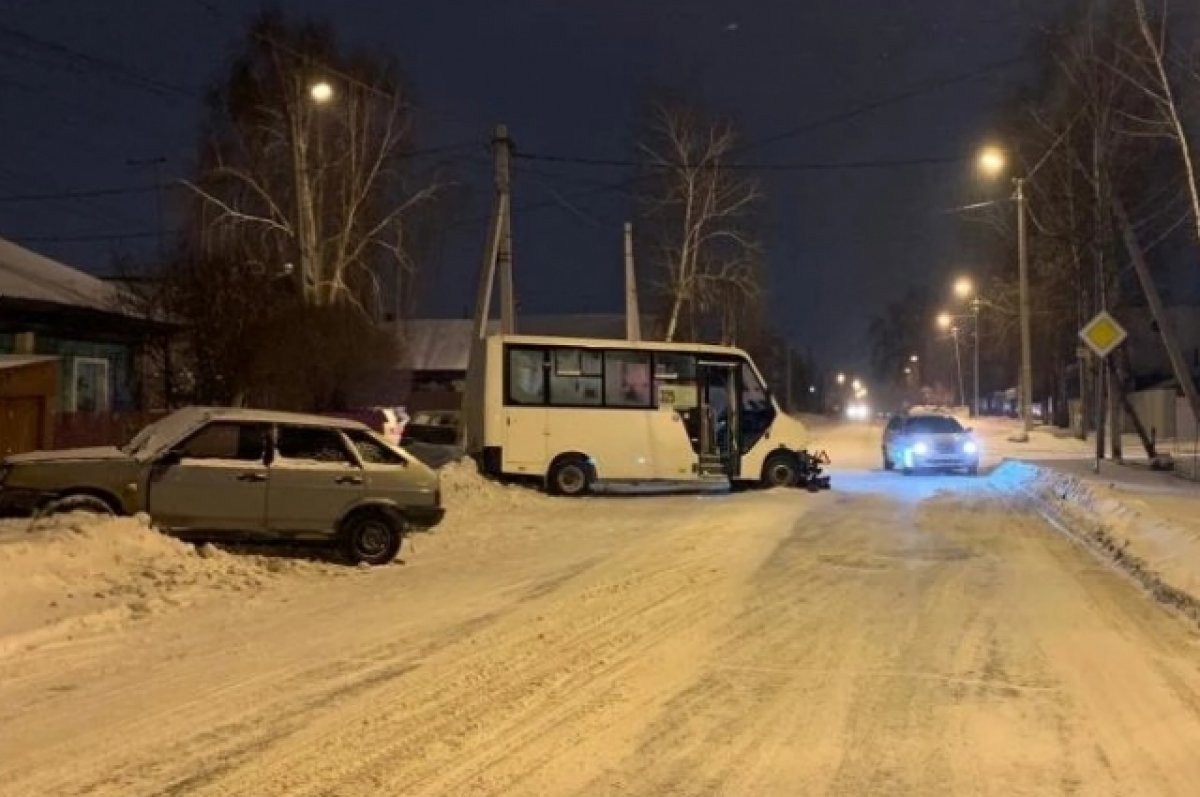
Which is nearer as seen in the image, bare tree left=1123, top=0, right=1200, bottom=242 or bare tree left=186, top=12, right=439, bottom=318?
bare tree left=1123, top=0, right=1200, bottom=242

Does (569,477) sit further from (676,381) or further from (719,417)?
(719,417)

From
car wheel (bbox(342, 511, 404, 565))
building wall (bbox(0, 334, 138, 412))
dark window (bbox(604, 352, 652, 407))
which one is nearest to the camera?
car wheel (bbox(342, 511, 404, 565))

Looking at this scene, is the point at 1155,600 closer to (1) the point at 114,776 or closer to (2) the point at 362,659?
(2) the point at 362,659

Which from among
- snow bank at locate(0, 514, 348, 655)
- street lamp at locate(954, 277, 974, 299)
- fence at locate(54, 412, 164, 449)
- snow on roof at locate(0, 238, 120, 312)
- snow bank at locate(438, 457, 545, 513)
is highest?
street lamp at locate(954, 277, 974, 299)

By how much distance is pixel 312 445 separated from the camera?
13.6 meters

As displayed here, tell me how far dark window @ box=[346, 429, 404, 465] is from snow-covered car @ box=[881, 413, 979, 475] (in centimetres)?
1967

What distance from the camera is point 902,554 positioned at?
49.5 feet

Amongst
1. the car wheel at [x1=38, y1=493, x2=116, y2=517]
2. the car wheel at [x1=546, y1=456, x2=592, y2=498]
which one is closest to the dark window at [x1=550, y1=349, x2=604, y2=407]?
the car wheel at [x1=546, y1=456, x2=592, y2=498]

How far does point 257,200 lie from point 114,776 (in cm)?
3539

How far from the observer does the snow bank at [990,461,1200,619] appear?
40.2ft

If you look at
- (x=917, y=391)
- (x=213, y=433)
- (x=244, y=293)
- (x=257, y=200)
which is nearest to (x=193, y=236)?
(x=257, y=200)

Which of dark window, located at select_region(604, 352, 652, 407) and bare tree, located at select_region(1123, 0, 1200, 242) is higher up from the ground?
bare tree, located at select_region(1123, 0, 1200, 242)

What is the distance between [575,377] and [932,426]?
464 inches

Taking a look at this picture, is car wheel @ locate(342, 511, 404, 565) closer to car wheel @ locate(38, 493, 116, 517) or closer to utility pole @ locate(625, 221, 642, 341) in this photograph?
car wheel @ locate(38, 493, 116, 517)
